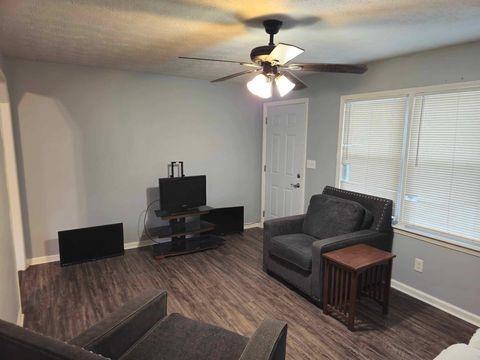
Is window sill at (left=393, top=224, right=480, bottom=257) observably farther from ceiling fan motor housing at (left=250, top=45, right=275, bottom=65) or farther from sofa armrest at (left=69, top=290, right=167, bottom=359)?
sofa armrest at (left=69, top=290, right=167, bottom=359)

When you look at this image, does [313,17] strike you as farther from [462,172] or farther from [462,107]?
[462,172]

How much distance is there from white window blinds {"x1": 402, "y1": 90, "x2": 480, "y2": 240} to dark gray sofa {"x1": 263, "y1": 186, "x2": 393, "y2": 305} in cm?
32

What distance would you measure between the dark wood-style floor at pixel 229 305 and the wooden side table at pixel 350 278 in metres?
0.12

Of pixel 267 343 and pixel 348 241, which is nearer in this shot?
pixel 267 343

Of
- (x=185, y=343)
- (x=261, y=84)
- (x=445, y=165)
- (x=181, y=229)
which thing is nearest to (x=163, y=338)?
(x=185, y=343)

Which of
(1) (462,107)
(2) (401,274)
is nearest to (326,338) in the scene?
(2) (401,274)

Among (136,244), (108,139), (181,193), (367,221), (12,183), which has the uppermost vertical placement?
(108,139)

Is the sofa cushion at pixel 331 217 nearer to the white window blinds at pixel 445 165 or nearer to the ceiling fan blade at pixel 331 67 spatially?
the white window blinds at pixel 445 165

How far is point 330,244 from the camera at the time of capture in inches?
108

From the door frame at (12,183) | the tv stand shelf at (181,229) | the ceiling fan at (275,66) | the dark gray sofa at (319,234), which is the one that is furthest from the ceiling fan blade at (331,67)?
the door frame at (12,183)

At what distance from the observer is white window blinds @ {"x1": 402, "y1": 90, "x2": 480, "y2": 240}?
8.60ft

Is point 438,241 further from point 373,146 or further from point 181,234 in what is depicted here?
point 181,234

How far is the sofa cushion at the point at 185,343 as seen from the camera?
5.02 feet

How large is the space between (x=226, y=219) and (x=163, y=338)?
3.15 meters
